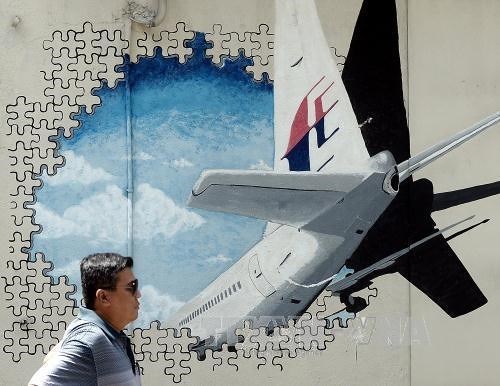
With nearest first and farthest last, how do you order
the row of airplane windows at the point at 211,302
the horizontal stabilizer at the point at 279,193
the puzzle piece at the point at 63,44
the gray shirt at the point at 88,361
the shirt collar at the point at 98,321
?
the gray shirt at the point at 88,361
the shirt collar at the point at 98,321
the horizontal stabilizer at the point at 279,193
the row of airplane windows at the point at 211,302
the puzzle piece at the point at 63,44

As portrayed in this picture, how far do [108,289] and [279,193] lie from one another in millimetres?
3091

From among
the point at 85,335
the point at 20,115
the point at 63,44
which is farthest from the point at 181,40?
the point at 85,335

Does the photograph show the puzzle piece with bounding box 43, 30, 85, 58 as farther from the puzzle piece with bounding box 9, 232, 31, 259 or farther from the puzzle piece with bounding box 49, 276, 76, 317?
the puzzle piece with bounding box 49, 276, 76, 317

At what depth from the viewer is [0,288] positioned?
653 centimetres

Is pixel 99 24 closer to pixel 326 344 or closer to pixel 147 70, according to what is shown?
pixel 147 70

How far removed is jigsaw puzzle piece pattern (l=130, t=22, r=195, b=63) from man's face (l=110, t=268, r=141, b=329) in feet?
11.1

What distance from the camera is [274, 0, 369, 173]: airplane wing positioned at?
6559mm

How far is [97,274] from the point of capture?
3.42m

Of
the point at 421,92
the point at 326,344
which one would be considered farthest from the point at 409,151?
the point at 326,344

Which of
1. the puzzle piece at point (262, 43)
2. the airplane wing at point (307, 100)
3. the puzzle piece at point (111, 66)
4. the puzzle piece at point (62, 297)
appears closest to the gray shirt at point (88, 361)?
the puzzle piece at point (62, 297)

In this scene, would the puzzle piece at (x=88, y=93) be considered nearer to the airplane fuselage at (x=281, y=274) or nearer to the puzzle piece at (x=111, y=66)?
the puzzle piece at (x=111, y=66)

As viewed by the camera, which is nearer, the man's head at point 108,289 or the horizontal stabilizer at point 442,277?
the man's head at point 108,289

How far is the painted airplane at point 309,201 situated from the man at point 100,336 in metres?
3.00

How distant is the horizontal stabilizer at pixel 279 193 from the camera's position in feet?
20.9
